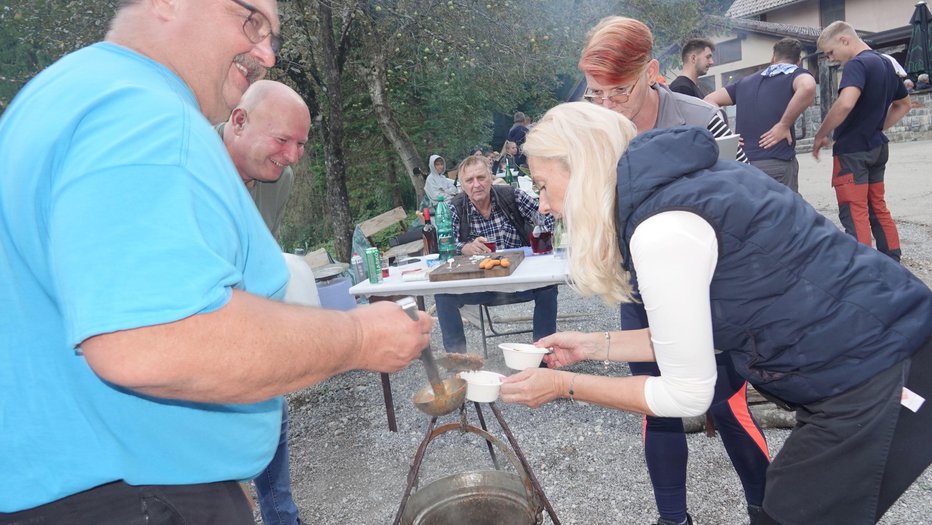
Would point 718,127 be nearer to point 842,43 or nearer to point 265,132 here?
point 265,132

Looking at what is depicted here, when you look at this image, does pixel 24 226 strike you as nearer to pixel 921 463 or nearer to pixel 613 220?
pixel 613 220

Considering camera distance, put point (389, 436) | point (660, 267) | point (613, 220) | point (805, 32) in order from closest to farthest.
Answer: point (660, 267) → point (613, 220) → point (389, 436) → point (805, 32)

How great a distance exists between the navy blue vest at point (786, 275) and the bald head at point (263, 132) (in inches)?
82.2

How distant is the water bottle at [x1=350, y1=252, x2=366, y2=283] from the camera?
14.4 feet

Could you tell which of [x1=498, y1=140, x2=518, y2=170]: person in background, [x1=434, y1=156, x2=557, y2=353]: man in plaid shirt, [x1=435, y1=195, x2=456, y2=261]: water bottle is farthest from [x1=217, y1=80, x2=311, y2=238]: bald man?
[x1=498, y1=140, x2=518, y2=170]: person in background

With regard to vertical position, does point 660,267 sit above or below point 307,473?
above

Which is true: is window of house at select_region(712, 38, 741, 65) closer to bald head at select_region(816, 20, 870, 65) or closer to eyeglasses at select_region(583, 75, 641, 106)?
bald head at select_region(816, 20, 870, 65)

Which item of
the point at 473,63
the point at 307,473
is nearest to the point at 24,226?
the point at 307,473

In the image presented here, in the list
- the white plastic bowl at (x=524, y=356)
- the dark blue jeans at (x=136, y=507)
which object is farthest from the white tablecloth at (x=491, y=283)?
the dark blue jeans at (x=136, y=507)

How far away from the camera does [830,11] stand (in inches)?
984

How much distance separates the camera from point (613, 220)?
5.49ft

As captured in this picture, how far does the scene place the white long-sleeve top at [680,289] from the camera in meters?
1.42

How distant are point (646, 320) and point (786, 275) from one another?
108 cm

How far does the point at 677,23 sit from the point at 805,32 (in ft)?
52.8
